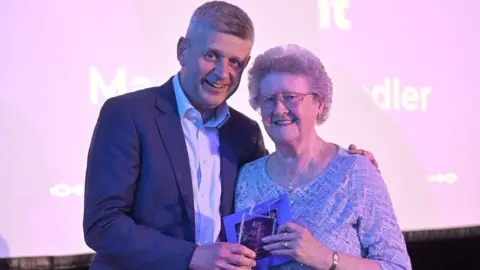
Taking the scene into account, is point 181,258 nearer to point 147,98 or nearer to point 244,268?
point 244,268

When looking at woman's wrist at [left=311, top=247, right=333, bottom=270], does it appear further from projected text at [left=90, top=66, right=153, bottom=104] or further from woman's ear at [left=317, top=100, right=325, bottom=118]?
projected text at [left=90, top=66, right=153, bottom=104]

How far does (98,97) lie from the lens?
2.67 meters

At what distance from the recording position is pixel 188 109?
5.95 ft

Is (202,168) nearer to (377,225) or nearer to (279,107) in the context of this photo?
(279,107)

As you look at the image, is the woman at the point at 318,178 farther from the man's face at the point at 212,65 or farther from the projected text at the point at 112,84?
the projected text at the point at 112,84

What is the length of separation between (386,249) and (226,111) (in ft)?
2.32

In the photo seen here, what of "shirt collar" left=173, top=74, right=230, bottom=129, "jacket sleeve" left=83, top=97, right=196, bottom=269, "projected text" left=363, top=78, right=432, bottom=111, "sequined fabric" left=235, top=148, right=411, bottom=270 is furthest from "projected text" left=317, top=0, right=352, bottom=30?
"jacket sleeve" left=83, top=97, right=196, bottom=269

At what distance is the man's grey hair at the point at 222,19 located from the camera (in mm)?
1715

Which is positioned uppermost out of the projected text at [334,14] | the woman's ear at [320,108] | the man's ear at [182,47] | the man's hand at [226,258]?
the projected text at [334,14]

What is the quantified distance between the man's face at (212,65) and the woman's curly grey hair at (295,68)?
69 mm

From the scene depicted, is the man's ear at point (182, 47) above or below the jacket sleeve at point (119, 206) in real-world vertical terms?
above

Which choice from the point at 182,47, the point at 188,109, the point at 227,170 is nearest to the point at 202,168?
the point at 227,170

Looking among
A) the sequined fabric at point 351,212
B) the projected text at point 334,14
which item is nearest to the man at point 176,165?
the sequined fabric at point 351,212

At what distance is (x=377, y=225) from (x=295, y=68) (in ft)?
1.79
